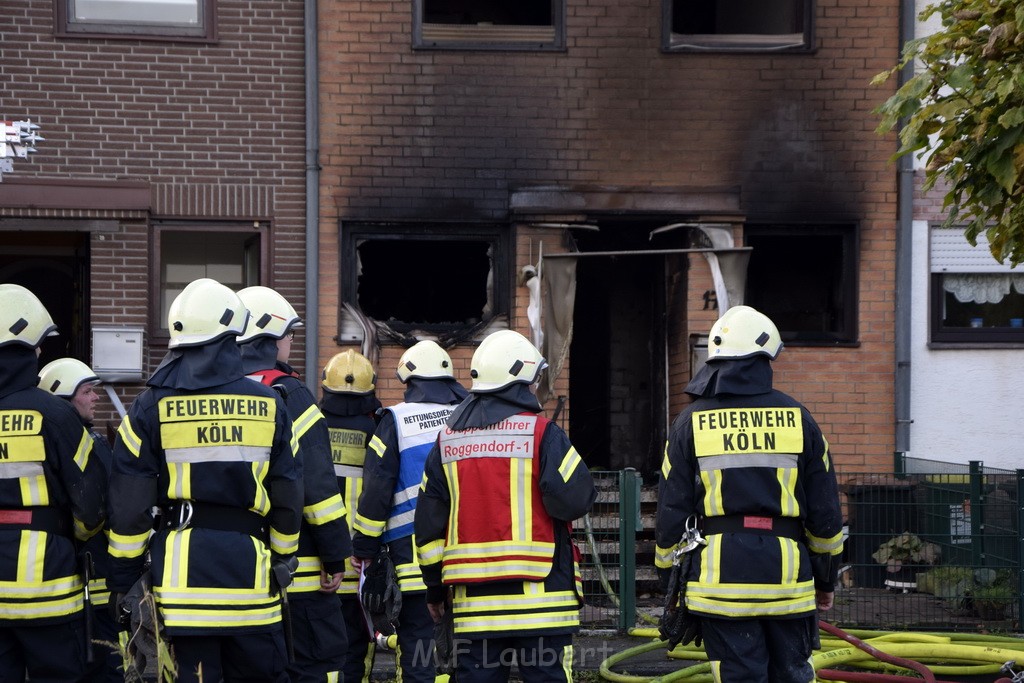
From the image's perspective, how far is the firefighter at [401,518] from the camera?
6.62 meters

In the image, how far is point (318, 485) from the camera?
220 inches

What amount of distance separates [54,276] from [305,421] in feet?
24.8

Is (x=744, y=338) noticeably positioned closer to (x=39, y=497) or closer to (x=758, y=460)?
(x=758, y=460)

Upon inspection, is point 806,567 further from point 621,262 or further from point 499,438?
point 621,262

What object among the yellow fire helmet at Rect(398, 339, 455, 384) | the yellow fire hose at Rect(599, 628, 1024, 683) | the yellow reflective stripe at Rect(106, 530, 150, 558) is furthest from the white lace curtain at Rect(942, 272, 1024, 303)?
the yellow reflective stripe at Rect(106, 530, 150, 558)

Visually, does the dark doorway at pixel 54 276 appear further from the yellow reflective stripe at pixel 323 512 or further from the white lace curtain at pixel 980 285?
the white lace curtain at pixel 980 285

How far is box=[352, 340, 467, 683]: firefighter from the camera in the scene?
21.7ft

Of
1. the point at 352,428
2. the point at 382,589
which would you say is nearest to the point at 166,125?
the point at 352,428

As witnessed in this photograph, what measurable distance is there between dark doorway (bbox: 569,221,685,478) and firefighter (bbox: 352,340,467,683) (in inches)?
233

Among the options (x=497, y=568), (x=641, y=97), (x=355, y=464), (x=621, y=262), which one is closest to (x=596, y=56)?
A: (x=641, y=97)

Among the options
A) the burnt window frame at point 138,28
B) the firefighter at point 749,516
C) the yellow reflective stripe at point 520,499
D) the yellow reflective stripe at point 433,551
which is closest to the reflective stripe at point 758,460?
the firefighter at point 749,516

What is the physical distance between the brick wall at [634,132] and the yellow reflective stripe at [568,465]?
18.4 feet

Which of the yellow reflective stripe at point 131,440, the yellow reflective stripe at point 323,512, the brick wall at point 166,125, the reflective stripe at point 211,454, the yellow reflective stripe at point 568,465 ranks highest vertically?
the brick wall at point 166,125

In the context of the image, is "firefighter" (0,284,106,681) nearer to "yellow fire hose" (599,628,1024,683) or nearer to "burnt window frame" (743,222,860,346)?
"yellow fire hose" (599,628,1024,683)
